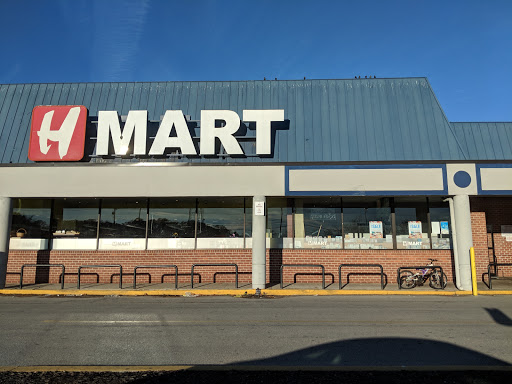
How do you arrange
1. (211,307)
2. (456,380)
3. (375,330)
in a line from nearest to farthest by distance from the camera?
(456,380) → (375,330) → (211,307)

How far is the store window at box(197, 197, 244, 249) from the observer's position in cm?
1652

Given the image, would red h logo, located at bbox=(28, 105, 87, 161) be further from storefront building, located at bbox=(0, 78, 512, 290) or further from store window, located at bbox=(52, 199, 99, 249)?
store window, located at bbox=(52, 199, 99, 249)

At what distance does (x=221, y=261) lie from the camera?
1628cm

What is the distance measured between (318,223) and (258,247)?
3145 millimetres

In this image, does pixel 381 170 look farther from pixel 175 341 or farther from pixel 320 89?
pixel 175 341

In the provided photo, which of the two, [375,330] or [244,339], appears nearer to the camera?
[244,339]

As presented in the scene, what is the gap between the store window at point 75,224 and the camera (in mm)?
16672

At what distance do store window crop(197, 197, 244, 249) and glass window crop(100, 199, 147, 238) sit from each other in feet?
7.83

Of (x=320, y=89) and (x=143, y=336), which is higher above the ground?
(x=320, y=89)

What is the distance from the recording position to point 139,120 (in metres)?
16.0

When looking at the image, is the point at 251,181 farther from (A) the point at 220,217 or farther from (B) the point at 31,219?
(B) the point at 31,219

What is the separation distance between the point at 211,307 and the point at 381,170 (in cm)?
783

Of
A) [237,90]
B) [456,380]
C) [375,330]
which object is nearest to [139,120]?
[237,90]

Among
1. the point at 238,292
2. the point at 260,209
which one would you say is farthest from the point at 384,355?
the point at 260,209
